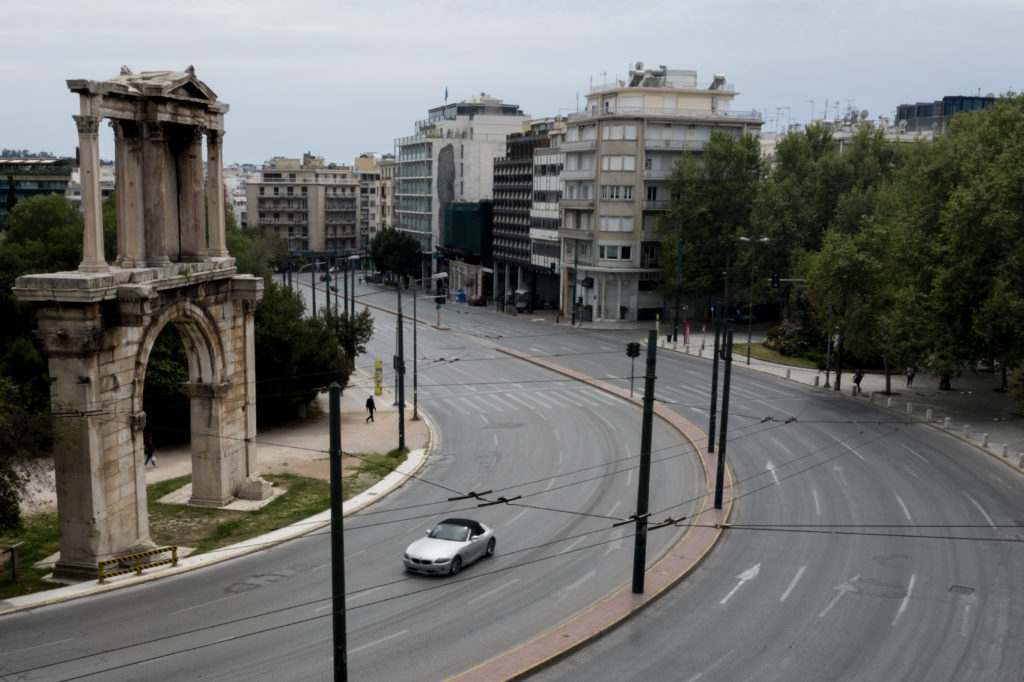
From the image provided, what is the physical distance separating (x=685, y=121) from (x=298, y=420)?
53418 millimetres

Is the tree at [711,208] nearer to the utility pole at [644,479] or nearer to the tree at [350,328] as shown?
the tree at [350,328]

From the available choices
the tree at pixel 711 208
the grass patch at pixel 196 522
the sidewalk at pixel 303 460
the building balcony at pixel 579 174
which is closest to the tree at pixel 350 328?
the sidewalk at pixel 303 460

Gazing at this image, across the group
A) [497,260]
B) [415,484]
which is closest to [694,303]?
Answer: [497,260]

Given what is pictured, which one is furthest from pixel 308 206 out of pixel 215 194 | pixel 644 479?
pixel 644 479

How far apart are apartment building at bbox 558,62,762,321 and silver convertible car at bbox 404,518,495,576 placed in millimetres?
62193

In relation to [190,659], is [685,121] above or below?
above

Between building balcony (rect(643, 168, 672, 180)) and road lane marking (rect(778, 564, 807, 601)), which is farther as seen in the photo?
building balcony (rect(643, 168, 672, 180))

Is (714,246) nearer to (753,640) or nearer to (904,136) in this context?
(904,136)

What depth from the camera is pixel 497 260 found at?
116750 mm

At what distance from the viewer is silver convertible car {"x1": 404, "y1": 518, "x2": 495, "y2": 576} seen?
27.2 meters

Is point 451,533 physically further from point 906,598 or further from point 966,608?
point 966,608

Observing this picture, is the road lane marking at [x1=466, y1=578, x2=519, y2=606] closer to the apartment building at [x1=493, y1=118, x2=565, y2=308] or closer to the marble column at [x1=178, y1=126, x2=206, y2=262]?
the marble column at [x1=178, y1=126, x2=206, y2=262]

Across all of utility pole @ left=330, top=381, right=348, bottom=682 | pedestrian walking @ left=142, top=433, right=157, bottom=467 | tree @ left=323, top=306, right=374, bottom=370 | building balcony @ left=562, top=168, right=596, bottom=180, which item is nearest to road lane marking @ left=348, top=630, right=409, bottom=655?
utility pole @ left=330, top=381, right=348, bottom=682

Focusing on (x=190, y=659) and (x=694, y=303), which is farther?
(x=694, y=303)
